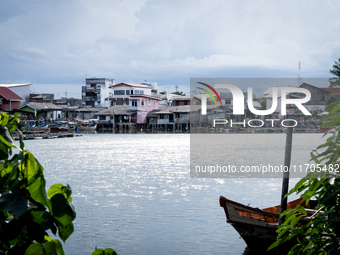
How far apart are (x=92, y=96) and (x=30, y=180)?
252 ft

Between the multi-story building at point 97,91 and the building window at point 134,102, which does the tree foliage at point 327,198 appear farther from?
the multi-story building at point 97,91

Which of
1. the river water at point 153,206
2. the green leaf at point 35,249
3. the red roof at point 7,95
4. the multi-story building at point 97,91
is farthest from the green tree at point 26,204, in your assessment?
the multi-story building at point 97,91

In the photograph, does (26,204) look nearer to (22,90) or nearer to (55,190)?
(55,190)

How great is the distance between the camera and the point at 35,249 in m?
1.43

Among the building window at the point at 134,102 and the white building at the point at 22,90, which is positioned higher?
the white building at the point at 22,90

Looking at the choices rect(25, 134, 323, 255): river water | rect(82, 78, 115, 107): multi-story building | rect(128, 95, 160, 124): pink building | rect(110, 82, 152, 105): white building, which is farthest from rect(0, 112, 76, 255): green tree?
rect(82, 78, 115, 107): multi-story building

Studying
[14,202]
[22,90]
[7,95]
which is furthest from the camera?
[22,90]

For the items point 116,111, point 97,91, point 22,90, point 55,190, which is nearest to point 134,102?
point 116,111

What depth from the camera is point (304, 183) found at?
210 centimetres

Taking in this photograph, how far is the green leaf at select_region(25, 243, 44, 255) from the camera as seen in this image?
1.43 meters

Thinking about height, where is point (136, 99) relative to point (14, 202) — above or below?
above

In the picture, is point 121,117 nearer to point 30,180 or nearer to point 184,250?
point 184,250

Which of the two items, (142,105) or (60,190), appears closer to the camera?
(60,190)

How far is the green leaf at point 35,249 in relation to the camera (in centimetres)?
143
